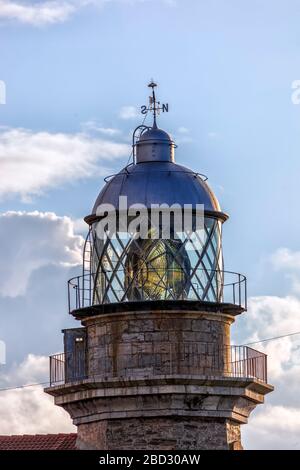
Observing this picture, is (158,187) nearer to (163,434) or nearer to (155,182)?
(155,182)

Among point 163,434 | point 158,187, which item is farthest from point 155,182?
point 163,434

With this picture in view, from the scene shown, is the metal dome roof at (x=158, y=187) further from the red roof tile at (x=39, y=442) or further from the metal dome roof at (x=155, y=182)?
the red roof tile at (x=39, y=442)

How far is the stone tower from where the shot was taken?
189 ft

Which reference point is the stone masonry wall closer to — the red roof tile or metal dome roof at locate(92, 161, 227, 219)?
the red roof tile

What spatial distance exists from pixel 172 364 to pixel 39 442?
4978mm

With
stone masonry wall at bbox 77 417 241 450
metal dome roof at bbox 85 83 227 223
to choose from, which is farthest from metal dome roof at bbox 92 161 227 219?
stone masonry wall at bbox 77 417 241 450

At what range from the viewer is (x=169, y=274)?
58.1 m

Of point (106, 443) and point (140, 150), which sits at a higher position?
point (140, 150)

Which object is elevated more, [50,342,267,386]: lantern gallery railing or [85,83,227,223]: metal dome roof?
[85,83,227,223]: metal dome roof

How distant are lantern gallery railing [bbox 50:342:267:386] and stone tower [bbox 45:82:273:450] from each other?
0.02 m

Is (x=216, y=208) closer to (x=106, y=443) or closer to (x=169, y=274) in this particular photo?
(x=169, y=274)

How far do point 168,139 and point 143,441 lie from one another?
22.3ft

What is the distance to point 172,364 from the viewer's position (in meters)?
57.9
